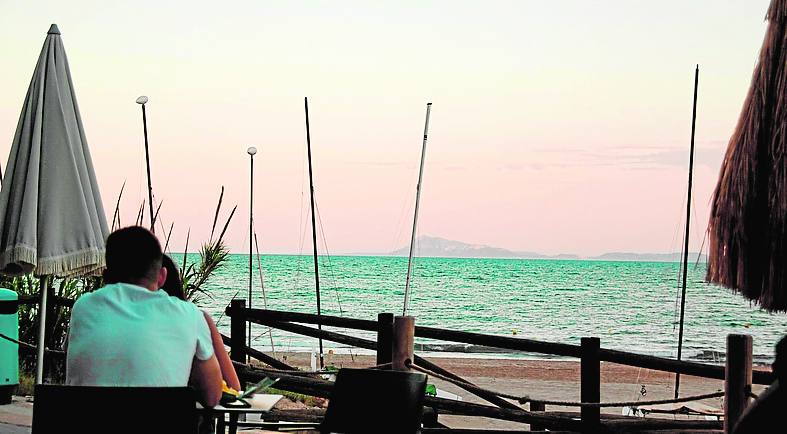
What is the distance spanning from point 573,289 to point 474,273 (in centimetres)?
1063

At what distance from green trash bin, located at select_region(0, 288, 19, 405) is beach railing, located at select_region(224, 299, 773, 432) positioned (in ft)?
5.71

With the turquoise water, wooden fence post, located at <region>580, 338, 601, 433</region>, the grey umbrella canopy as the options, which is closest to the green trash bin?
the grey umbrella canopy

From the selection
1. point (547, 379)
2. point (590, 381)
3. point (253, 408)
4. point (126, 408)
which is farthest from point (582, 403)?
point (547, 379)

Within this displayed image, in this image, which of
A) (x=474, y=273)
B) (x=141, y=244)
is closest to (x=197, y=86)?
(x=141, y=244)

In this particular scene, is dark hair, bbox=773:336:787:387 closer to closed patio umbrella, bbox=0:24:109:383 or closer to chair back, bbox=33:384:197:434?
chair back, bbox=33:384:197:434

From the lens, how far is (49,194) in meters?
5.39

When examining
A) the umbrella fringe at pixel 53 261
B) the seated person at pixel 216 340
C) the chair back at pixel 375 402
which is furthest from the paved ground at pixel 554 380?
the seated person at pixel 216 340

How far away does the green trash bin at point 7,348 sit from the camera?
7734mm

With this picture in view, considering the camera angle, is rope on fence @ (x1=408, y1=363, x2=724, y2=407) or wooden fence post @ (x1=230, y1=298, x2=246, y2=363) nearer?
rope on fence @ (x1=408, y1=363, x2=724, y2=407)

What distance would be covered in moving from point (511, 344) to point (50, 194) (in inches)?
108

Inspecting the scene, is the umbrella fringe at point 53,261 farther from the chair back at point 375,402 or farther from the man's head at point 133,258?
the man's head at point 133,258

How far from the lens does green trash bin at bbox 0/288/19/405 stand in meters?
7.73

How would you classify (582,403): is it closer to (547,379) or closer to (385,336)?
(385,336)

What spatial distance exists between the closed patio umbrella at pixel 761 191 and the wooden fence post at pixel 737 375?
1834 millimetres
